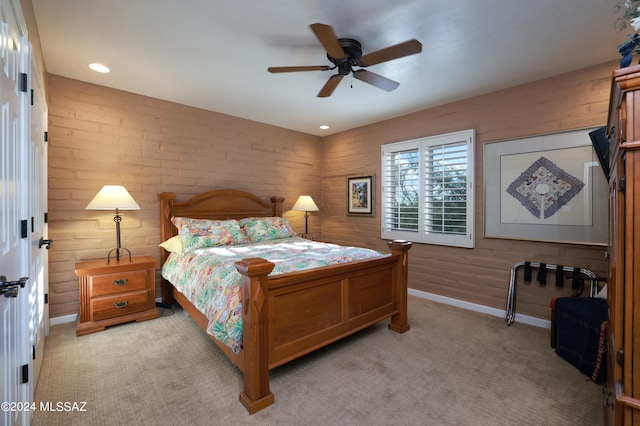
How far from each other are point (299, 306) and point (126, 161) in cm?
282

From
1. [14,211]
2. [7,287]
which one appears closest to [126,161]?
[14,211]

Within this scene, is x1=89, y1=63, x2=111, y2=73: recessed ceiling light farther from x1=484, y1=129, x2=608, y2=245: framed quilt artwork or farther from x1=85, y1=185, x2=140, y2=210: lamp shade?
x1=484, y1=129, x2=608, y2=245: framed quilt artwork

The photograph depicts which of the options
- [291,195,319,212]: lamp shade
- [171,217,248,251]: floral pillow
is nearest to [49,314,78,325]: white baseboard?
[171,217,248,251]: floral pillow

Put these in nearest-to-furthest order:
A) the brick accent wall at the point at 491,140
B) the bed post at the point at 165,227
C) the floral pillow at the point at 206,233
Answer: the brick accent wall at the point at 491,140 < the floral pillow at the point at 206,233 < the bed post at the point at 165,227

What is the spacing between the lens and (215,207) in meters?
4.07

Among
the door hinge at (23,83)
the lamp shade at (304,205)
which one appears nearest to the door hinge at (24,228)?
the door hinge at (23,83)

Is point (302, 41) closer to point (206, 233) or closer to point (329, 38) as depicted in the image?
point (329, 38)

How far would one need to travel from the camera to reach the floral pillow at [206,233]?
336 cm

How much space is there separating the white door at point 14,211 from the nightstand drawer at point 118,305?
1437mm

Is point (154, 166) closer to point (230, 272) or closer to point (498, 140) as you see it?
point (230, 272)

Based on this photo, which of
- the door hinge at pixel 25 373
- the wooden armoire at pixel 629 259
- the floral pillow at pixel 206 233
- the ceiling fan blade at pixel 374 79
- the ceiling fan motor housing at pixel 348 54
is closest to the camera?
the wooden armoire at pixel 629 259

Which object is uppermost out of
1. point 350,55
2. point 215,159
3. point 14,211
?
point 350,55

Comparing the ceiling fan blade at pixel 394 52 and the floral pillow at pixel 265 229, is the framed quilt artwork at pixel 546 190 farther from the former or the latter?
the floral pillow at pixel 265 229

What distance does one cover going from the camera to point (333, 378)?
7.12ft
